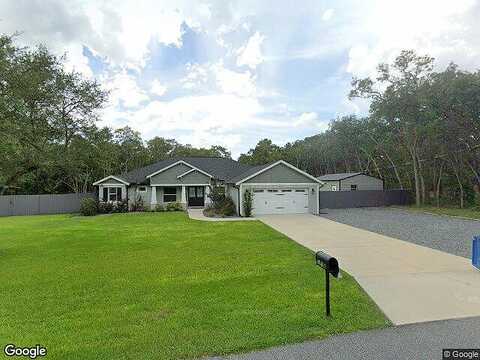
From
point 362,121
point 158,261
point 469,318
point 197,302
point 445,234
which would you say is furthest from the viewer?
point 362,121

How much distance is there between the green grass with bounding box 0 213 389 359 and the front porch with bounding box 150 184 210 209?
16.7 metres

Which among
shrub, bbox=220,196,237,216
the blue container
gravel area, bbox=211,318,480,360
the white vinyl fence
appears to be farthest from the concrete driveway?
the white vinyl fence

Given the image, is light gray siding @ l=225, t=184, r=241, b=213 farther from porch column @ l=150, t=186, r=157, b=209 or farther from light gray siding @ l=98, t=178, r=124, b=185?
light gray siding @ l=98, t=178, r=124, b=185

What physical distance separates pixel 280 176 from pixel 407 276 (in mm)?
16424

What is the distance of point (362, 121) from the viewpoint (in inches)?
1654

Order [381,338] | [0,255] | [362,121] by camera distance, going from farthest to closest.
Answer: [362,121]
[0,255]
[381,338]

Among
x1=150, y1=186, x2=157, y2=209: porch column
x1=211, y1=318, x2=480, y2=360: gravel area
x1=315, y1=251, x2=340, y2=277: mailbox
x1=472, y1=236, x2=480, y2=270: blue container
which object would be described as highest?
x1=150, y1=186, x2=157, y2=209: porch column

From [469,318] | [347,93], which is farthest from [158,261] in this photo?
[347,93]

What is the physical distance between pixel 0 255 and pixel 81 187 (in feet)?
112

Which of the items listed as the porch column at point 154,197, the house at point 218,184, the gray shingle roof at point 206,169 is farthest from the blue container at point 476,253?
the porch column at point 154,197

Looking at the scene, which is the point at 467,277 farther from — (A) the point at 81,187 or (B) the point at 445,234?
(A) the point at 81,187

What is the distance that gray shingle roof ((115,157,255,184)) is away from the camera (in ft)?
95.6

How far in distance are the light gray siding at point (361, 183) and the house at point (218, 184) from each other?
1076 centimetres

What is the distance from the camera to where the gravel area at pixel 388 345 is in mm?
3879
